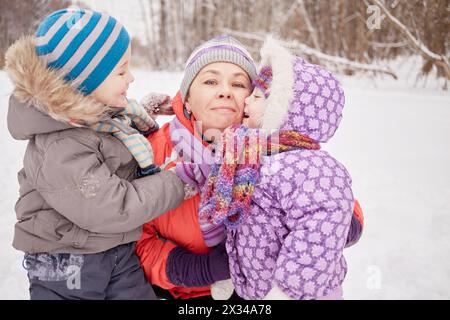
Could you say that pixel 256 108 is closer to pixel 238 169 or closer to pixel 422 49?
pixel 238 169

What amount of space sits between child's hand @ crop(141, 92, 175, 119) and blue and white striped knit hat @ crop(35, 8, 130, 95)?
0.50m

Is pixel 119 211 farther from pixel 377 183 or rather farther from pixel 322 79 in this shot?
pixel 377 183

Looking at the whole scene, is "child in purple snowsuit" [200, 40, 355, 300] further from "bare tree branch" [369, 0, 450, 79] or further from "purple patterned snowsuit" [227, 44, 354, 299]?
"bare tree branch" [369, 0, 450, 79]

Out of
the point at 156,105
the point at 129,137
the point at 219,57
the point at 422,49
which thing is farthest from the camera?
the point at 422,49

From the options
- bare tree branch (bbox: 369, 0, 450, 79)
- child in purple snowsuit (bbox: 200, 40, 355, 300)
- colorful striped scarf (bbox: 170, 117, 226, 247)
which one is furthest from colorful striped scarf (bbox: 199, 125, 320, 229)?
bare tree branch (bbox: 369, 0, 450, 79)

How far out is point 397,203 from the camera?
2.93 m

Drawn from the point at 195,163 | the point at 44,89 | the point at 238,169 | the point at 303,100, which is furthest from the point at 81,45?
the point at 303,100

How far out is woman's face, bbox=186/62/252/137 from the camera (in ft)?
5.41

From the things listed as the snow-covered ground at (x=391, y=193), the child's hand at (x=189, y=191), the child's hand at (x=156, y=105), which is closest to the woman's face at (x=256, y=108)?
the child's hand at (x=189, y=191)

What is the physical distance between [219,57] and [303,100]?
542 mm

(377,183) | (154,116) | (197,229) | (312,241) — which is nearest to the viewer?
(312,241)

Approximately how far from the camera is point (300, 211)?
122 cm

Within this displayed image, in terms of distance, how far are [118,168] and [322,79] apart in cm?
81
